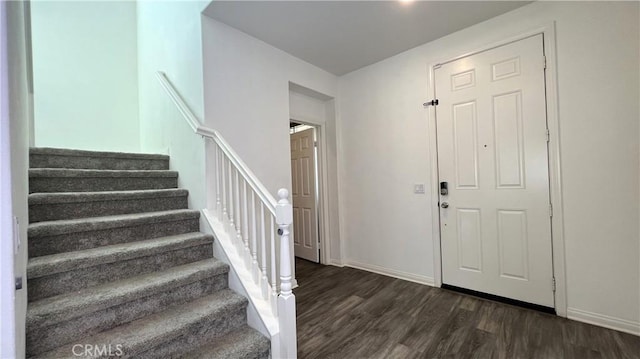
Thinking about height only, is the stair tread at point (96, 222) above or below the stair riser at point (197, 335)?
above

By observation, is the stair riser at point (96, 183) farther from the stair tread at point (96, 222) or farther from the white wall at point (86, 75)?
the white wall at point (86, 75)

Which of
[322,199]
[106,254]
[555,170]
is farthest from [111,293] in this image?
[555,170]

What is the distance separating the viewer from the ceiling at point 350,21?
2.19 m

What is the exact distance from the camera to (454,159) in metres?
2.65

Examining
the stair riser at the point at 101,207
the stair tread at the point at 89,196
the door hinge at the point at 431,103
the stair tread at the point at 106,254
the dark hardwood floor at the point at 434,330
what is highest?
the door hinge at the point at 431,103

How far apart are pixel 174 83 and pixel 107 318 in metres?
2.13

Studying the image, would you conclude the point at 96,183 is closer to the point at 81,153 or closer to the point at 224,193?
the point at 81,153

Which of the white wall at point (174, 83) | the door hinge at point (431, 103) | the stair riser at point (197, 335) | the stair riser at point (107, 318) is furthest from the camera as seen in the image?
the door hinge at point (431, 103)

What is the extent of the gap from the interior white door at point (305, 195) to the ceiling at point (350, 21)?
1.32 meters

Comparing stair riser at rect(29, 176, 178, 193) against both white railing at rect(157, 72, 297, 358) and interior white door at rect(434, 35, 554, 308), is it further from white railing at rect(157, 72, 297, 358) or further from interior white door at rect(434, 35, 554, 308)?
interior white door at rect(434, 35, 554, 308)

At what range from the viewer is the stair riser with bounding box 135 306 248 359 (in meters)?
1.32

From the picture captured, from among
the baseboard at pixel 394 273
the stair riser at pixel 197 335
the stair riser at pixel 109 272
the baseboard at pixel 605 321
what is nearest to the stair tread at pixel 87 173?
the stair riser at pixel 109 272

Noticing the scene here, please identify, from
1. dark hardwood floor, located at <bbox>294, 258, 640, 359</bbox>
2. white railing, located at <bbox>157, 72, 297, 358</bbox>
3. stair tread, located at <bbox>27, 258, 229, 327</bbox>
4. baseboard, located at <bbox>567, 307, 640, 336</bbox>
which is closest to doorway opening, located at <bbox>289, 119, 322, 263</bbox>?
dark hardwood floor, located at <bbox>294, 258, 640, 359</bbox>

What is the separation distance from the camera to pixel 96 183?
2082 millimetres
